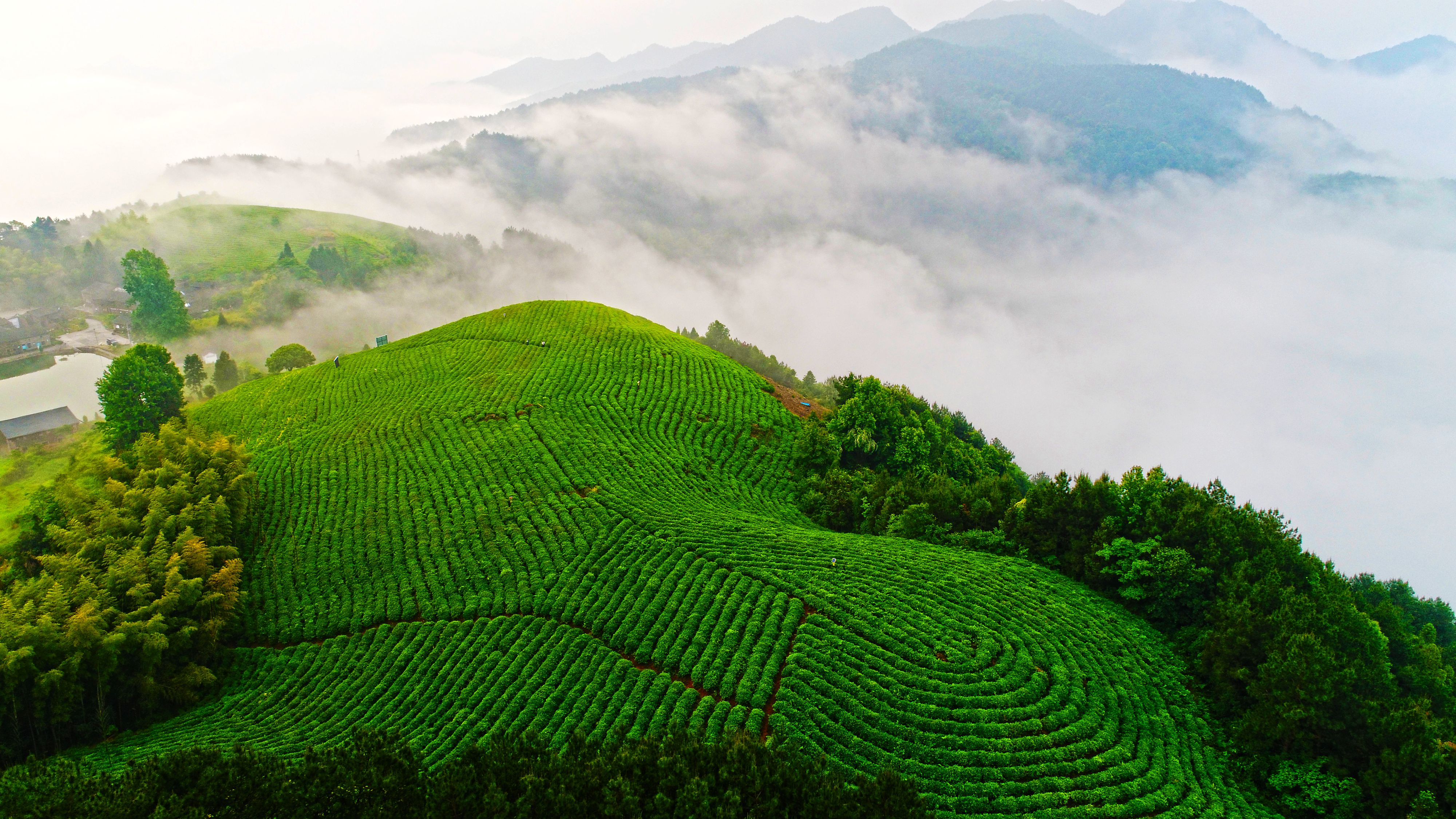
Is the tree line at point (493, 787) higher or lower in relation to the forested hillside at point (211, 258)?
lower

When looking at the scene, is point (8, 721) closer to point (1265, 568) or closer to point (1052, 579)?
point (1052, 579)

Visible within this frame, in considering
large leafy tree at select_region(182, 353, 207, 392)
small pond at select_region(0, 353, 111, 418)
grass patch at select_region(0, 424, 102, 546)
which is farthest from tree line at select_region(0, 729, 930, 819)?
small pond at select_region(0, 353, 111, 418)

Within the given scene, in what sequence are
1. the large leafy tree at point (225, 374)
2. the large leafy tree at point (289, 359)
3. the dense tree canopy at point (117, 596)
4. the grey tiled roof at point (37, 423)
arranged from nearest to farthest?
the dense tree canopy at point (117, 596) < the grey tiled roof at point (37, 423) < the large leafy tree at point (289, 359) < the large leafy tree at point (225, 374)

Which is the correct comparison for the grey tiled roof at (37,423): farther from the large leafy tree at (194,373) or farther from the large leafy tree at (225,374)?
the large leafy tree at (225,374)

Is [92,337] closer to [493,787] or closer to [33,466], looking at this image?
[33,466]

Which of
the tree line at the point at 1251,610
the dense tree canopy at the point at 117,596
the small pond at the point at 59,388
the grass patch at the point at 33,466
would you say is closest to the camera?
the tree line at the point at 1251,610

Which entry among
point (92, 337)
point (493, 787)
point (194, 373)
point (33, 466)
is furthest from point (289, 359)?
point (493, 787)

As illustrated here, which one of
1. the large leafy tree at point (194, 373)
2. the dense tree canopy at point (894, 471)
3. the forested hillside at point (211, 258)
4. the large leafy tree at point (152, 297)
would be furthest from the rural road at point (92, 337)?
the dense tree canopy at point (894, 471)
